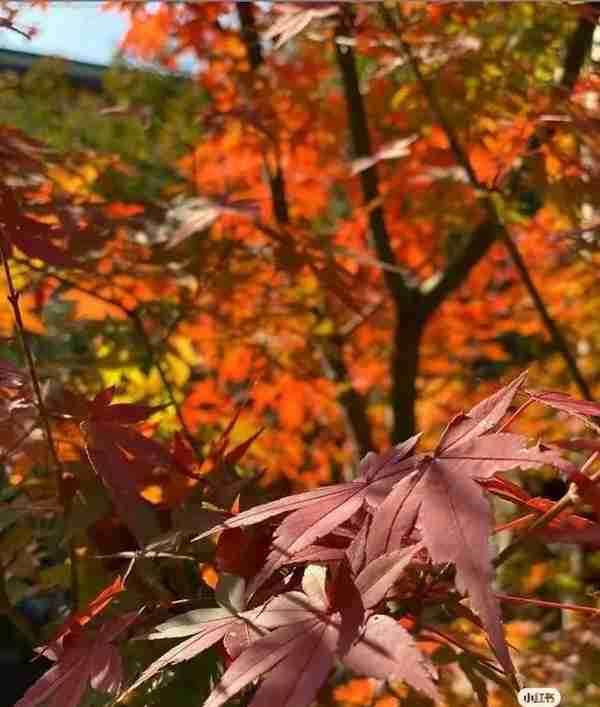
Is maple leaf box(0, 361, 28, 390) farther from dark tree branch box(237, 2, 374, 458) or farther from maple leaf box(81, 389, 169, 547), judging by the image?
dark tree branch box(237, 2, 374, 458)

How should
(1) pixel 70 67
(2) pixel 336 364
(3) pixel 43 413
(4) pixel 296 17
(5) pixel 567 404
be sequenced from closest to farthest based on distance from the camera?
(5) pixel 567 404 → (3) pixel 43 413 → (4) pixel 296 17 → (2) pixel 336 364 → (1) pixel 70 67

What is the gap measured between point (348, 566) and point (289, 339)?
1.34 meters

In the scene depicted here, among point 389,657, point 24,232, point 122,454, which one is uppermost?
point 24,232

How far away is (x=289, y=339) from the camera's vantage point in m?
1.81

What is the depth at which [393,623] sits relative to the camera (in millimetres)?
439

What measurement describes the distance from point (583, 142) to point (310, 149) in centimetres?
95

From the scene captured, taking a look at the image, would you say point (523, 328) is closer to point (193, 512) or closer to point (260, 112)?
point (260, 112)

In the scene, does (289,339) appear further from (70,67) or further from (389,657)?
(389,657)

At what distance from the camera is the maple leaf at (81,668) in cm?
54

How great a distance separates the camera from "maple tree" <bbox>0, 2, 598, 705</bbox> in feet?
1.59

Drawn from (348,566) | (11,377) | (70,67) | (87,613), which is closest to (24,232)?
(11,377)

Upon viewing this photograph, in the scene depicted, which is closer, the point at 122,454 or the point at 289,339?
the point at 122,454

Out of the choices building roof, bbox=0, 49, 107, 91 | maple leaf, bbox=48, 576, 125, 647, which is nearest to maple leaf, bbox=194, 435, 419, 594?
maple leaf, bbox=48, 576, 125, 647

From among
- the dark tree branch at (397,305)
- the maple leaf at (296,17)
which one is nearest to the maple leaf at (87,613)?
the maple leaf at (296,17)
